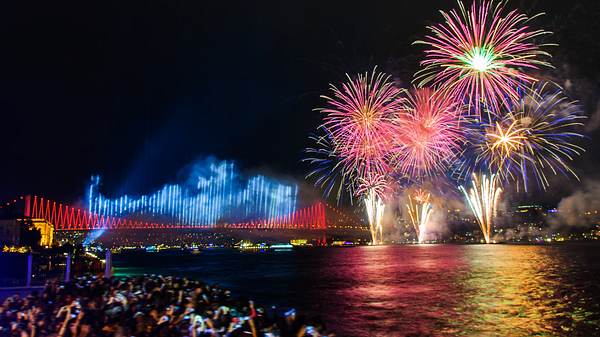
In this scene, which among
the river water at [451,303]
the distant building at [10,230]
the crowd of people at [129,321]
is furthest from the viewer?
the distant building at [10,230]

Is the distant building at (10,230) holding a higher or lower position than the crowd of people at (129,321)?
higher

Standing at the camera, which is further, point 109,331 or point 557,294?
point 557,294

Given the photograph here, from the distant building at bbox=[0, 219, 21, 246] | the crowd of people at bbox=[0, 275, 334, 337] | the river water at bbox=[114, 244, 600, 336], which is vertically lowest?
the river water at bbox=[114, 244, 600, 336]

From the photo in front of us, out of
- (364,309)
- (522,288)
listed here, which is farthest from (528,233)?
(364,309)

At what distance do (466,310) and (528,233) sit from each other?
159 meters

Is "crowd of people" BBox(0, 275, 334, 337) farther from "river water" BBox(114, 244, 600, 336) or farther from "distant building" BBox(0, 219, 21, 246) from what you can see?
"distant building" BBox(0, 219, 21, 246)

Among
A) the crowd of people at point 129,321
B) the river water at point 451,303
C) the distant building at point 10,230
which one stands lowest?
the river water at point 451,303

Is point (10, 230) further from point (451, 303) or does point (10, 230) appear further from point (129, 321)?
point (129, 321)

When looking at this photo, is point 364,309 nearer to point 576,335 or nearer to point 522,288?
point 576,335

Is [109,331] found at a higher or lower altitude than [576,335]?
higher

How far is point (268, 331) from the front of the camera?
11.2 m

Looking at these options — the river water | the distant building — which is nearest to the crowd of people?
the river water

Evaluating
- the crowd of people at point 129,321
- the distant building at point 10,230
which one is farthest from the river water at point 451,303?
the distant building at point 10,230

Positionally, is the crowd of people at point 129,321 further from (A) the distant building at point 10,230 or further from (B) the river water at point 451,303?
(A) the distant building at point 10,230
